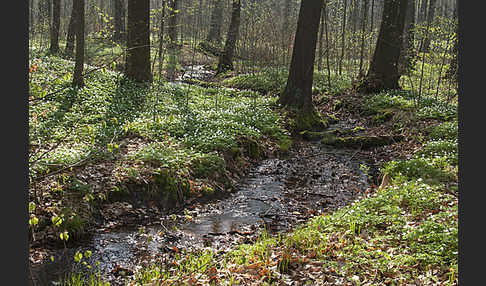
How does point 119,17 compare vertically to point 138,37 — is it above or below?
above

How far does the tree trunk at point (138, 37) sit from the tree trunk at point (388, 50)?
9.04 meters

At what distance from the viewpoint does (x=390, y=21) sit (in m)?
15.3

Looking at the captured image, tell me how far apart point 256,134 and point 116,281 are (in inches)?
245

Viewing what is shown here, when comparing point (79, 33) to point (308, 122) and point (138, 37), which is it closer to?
point (138, 37)

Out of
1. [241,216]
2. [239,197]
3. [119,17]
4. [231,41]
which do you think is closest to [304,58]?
[239,197]

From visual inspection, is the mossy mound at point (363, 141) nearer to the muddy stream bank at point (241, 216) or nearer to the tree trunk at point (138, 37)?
the muddy stream bank at point (241, 216)

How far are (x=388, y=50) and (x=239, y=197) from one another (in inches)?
428

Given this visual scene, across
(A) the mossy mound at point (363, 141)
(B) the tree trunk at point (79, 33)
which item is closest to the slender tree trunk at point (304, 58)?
(A) the mossy mound at point (363, 141)

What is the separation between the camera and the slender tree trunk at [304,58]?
1241 cm

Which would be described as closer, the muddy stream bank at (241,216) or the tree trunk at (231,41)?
the muddy stream bank at (241,216)

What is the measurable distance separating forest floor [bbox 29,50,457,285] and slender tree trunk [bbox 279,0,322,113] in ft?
4.01

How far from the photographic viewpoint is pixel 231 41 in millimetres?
22734

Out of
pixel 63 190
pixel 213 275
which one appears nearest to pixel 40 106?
pixel 63 190

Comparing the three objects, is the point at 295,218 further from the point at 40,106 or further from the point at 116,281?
the point at 40,106
